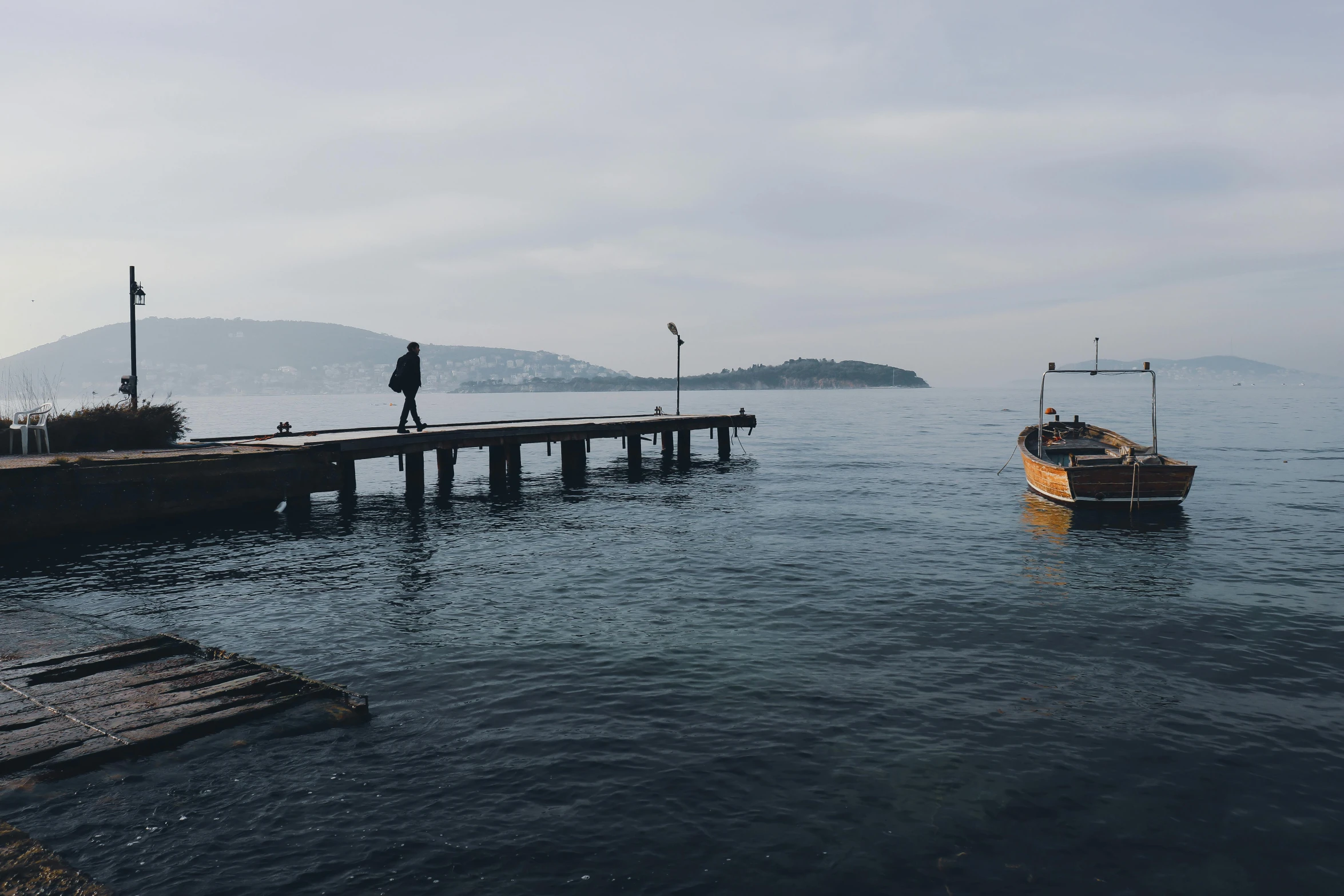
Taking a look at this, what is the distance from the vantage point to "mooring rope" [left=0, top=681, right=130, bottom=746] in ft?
23.0

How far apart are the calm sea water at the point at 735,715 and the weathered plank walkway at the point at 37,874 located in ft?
1.48

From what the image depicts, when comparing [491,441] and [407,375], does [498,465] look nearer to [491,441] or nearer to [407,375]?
[491,441]

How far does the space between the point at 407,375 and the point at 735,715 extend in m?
16.8

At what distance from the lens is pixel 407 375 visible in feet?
73.9

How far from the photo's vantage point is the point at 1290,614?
1303cm

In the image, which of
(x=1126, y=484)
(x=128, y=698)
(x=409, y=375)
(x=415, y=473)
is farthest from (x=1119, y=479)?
(x=128, y=698)

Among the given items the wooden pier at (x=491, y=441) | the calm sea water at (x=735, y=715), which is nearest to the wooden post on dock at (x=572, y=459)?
the wooden pier at (x=491, y=441)

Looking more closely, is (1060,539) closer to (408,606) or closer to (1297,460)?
(408,606)

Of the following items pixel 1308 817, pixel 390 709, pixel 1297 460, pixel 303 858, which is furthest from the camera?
pixel 1297 460

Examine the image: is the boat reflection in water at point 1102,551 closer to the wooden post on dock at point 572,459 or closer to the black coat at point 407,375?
the black coat at point 407,375

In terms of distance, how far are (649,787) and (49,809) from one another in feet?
16.1

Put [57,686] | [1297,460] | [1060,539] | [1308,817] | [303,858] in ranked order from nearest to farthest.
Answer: [303,858], [1308,817], [57,686], [1060,539], [1297,460]

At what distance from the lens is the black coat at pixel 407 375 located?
880 inches

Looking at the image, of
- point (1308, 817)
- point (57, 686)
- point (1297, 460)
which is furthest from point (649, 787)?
point (1297, 460)
